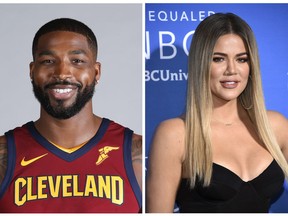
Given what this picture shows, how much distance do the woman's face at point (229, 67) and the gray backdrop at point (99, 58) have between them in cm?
42

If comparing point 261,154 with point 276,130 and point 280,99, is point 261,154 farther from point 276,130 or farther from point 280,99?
point 280,99

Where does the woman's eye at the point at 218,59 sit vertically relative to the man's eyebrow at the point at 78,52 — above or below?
below

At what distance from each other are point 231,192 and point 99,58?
92cm

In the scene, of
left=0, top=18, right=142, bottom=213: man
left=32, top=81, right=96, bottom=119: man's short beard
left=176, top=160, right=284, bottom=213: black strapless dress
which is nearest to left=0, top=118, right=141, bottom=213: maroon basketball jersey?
left=0, top=18, right=142, bottom=213: man

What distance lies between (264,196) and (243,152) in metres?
0.22

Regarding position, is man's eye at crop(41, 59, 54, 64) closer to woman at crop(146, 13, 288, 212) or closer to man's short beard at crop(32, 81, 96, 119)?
man's short beard at crop(32, 81, 96, 119)

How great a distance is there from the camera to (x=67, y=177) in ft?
6.97

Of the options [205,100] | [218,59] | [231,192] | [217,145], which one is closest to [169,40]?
[218,59]

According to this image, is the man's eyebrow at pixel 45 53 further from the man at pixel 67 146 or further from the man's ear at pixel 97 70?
the man's ear at pixel 97 70

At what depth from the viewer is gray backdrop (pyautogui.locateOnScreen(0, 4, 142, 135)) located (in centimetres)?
223

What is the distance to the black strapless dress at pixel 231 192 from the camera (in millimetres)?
1923

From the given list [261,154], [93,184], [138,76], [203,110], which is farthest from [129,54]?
[261,154]

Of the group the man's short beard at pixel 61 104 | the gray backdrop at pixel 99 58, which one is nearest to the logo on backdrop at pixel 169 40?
the gray backdrop at pixel 99 58

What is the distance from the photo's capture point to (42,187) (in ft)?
6.86
